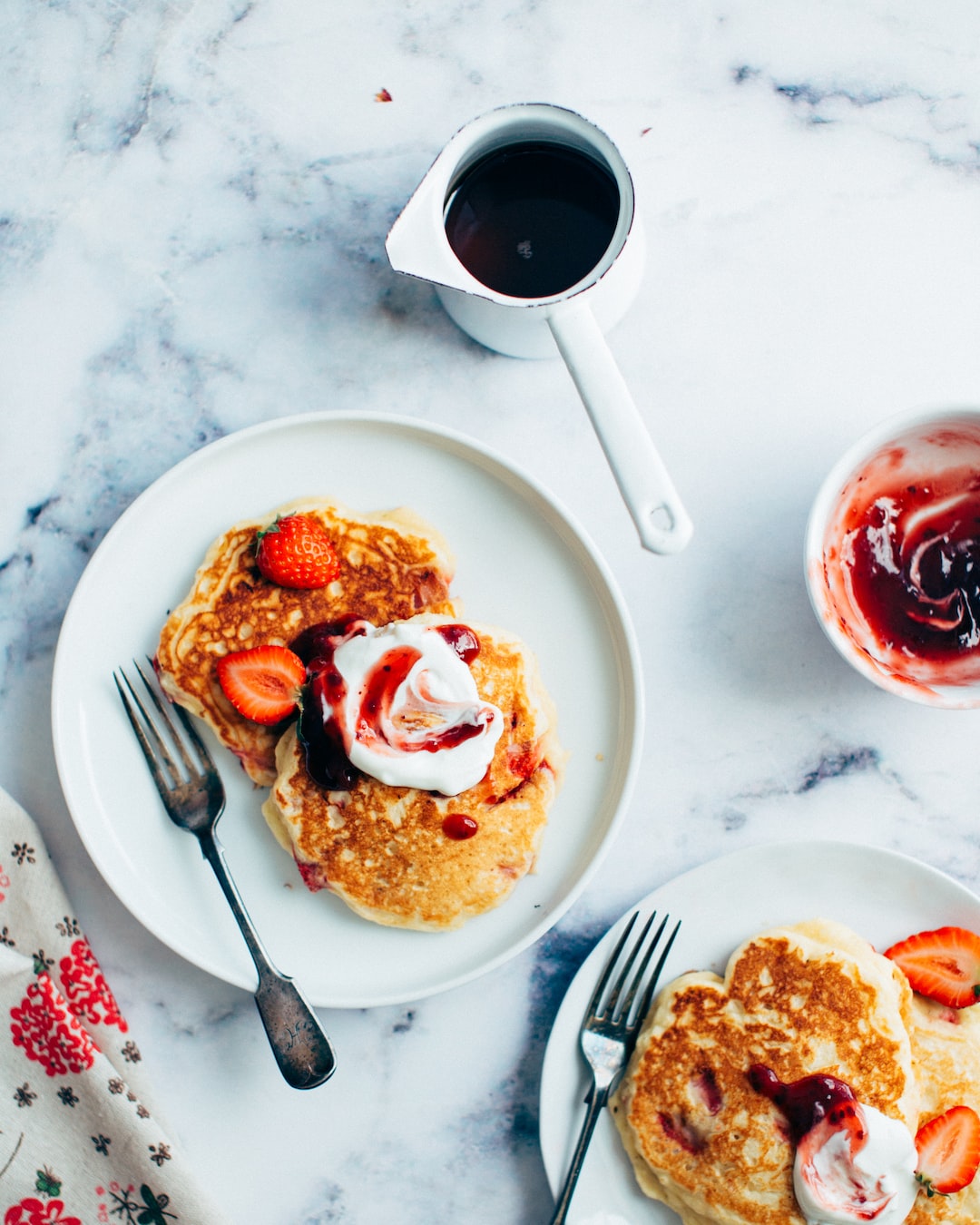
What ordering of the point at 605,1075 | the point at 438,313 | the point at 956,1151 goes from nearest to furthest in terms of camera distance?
the point at 956,1151 < the point at 605,1075 < the point at 438,313

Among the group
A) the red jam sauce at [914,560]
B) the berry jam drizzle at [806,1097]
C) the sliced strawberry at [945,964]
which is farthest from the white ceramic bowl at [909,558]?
the berry jam drizzle at [806,1097]

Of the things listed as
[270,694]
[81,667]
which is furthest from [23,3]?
[270,694]

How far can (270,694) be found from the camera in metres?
1.78

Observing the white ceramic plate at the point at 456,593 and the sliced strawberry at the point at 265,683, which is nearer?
the sliced strawberry at the point at 265,683

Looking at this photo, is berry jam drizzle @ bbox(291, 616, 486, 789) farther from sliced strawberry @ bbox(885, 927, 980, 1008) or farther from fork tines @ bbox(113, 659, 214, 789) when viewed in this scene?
sliced strawberry @ bbox(885, 927, 980, 1008)

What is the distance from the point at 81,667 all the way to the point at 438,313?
102 cm

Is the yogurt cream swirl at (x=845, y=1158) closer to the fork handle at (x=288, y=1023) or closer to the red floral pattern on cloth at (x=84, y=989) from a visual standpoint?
the fork handle at (x=288, y=1023)

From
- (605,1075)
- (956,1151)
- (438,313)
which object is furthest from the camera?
(438,313)

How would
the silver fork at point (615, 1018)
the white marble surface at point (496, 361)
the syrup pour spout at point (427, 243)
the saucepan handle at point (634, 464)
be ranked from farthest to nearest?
the white marble surface at point (496, 361) → the silver fork at point (615, 1018) → the syrup pour spout at point (427, 243) → the saucepan handle at point (634, 464)

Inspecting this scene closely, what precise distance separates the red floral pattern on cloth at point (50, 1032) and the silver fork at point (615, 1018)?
3.25ft

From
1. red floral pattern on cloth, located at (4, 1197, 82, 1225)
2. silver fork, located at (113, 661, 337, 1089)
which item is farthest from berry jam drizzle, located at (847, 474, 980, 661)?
red floral pattern on cloth, located at (4, 1197, 82, 1225)

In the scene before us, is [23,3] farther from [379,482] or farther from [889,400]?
[889,400]

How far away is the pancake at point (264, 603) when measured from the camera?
1.87 meters

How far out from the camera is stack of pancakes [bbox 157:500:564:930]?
1809 mm
